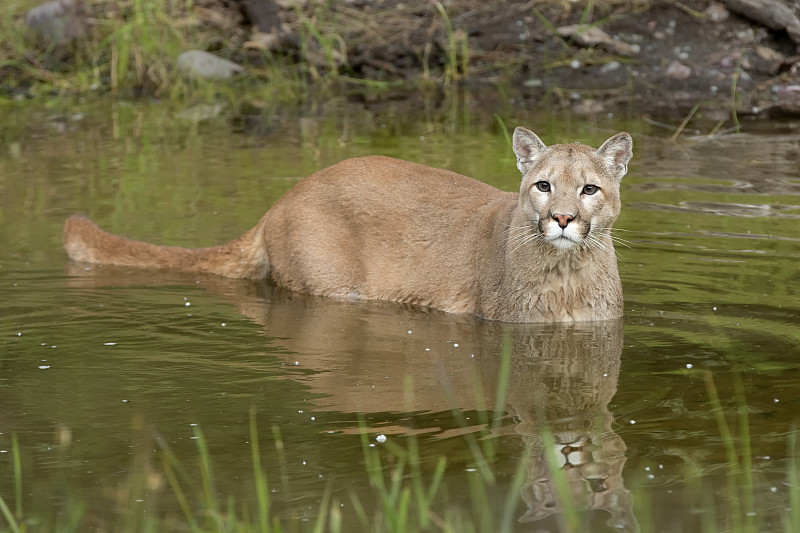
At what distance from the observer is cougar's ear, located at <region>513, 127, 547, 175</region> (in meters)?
7.77

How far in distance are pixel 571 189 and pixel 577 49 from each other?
9397mm

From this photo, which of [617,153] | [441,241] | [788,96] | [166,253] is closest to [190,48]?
[788,96]

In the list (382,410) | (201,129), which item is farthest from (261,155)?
(382,410)

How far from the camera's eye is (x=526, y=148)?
7863 millimetres

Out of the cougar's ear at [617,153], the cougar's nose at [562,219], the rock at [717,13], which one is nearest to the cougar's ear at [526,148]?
the cougar's ear at [617,153]

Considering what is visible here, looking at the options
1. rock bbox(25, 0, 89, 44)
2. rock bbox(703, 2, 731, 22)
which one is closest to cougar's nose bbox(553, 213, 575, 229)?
rock bbox(703, 2, 731, 22)

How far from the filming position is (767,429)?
233 inches

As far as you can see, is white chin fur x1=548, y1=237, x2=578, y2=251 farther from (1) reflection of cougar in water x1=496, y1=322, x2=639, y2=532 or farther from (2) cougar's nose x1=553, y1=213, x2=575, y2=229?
(1) reflection of cougar in water x1=496, y1=322, x2=639, y2=532

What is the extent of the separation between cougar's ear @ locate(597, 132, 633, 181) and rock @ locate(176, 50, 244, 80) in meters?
9.90

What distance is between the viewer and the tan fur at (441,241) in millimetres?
7555

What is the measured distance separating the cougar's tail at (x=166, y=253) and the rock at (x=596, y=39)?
26.4 ft

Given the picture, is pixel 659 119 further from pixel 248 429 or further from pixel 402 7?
pixel 248 429

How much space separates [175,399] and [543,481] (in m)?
2.25

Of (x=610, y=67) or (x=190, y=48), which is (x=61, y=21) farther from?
(x=610, y=67)
